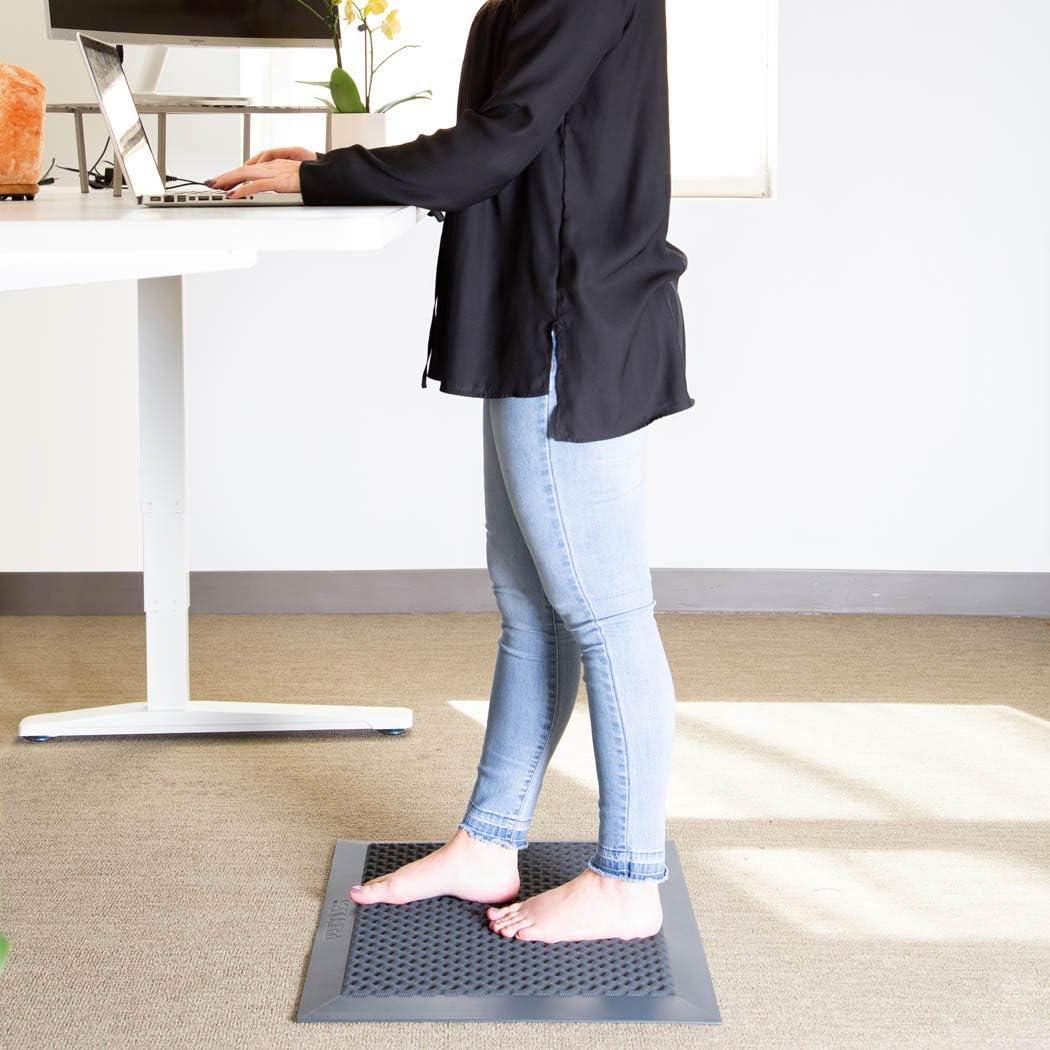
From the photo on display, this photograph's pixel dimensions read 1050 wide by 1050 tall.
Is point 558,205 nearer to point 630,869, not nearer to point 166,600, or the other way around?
point 630,869

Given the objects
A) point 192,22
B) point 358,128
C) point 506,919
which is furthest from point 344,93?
point 506,919

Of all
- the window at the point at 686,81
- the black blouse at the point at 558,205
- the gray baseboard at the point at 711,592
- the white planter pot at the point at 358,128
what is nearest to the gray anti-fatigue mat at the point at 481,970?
the black blouse at the point at 558,205

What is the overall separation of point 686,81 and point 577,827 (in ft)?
6.52

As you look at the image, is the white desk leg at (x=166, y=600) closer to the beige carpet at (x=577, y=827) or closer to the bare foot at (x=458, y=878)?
the beige carpet at (x=577, y=827)

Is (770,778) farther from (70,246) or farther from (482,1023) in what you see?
(70,246)

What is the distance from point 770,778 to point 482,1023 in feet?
2.86

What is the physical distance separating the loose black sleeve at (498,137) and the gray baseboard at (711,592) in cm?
203

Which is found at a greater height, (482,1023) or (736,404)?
(736,404)

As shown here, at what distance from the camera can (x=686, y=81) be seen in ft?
10.5

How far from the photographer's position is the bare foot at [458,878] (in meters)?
1.65

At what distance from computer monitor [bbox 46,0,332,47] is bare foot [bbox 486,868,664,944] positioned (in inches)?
50.8

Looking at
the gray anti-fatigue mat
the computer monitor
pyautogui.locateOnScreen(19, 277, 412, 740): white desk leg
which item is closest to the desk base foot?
pyautogui.locateOnScreen(19, 277, 412, 740): white desk leg

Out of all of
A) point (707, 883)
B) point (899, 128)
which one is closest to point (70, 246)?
point (707, 883)

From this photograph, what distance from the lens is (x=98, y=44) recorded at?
1611 mm
